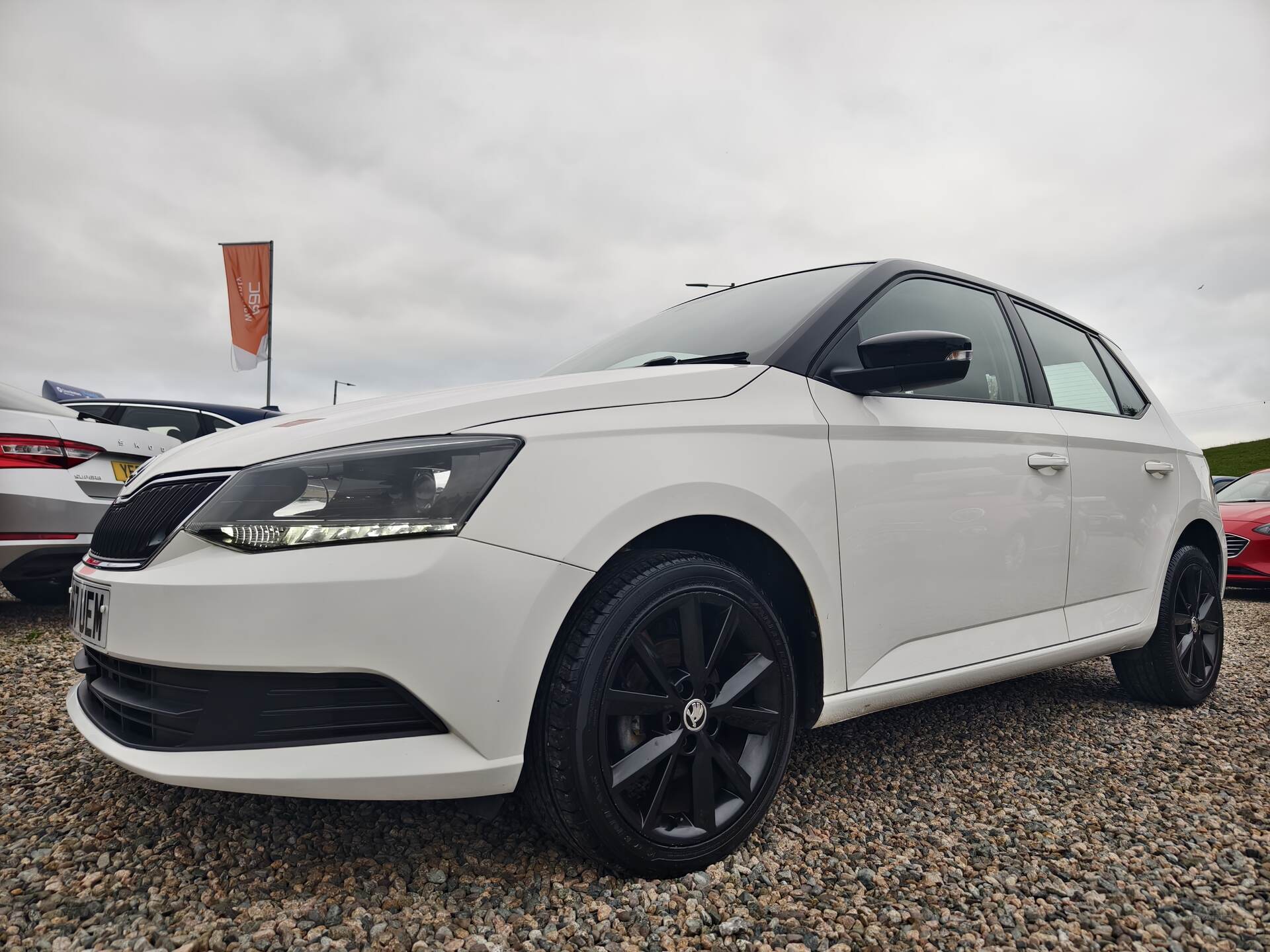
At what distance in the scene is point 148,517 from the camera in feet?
5.80

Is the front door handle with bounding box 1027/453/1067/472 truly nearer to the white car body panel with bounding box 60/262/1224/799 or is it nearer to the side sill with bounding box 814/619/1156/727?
the white car body panel with bounding box 60/262/1224/799

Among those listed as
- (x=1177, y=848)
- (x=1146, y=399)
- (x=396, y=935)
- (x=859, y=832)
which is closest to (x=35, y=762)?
(x=396, y=935)

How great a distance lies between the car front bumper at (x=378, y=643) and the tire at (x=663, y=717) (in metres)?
0.09

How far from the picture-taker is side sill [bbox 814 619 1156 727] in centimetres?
204

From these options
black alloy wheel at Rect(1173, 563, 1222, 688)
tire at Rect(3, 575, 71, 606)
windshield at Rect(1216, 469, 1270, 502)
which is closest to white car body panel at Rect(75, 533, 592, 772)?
black alloy wheel at Rect(1173, 563, 1222, 688)

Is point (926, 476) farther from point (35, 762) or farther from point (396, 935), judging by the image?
point (35, 762)

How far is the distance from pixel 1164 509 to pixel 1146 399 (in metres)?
0.61

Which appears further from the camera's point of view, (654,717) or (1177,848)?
(1177,848)

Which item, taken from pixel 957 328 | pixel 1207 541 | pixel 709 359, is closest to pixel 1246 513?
pixel 1207 541

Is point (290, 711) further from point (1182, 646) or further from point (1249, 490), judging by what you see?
point (1249, 490)

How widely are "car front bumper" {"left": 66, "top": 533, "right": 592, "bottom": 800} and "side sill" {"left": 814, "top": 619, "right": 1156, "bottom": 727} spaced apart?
90 centimetres

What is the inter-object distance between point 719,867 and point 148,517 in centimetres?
151

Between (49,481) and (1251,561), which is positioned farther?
(1251,561)

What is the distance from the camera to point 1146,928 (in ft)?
5.37
